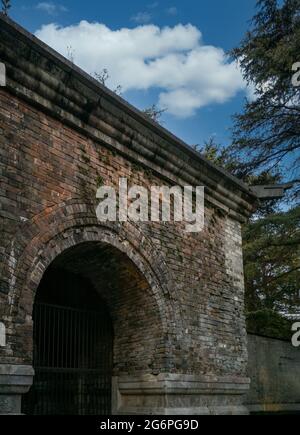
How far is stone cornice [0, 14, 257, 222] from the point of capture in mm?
5957

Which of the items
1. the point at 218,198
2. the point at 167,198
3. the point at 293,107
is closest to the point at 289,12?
the point at 293,107

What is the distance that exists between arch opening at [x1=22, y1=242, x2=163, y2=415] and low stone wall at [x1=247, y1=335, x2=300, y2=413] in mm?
4151

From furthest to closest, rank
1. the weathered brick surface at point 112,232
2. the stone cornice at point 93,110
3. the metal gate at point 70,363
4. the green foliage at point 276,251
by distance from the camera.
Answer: the green foliage at point 276,251
the metal gate at point 70,363
the stone cornice at point 93,110
the weathered brick surface at point 112,232

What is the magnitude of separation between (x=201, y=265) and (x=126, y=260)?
186cm

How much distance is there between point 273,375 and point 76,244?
710cm

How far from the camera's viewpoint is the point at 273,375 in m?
12.0

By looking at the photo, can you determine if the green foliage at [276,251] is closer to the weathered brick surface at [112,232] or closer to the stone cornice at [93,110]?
the weathered brick surface at [112,232]

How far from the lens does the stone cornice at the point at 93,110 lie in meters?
5.96

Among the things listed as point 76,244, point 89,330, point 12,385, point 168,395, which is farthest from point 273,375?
point 12,385

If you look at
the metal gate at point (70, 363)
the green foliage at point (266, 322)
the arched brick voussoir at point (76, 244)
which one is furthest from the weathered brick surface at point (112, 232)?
the green foliage at point (266, 322)

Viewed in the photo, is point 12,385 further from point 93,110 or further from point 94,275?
point 93,110

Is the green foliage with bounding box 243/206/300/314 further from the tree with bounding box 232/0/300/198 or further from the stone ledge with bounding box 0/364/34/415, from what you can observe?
the stone ledge with bounding box 0/364/34/415

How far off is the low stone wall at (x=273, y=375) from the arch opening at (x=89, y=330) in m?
4.15

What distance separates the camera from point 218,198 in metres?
9.68
